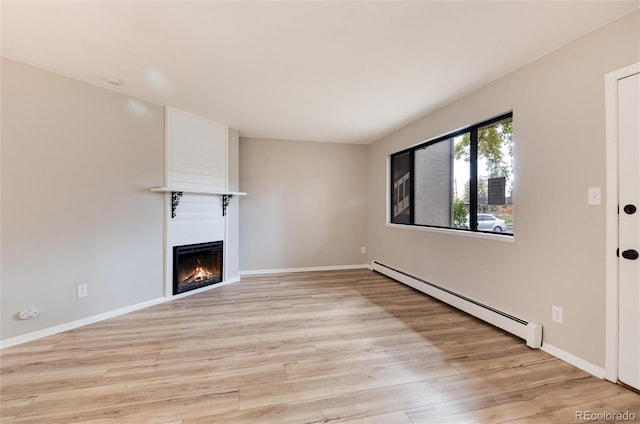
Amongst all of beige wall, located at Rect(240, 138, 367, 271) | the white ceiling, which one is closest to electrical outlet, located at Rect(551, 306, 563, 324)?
the white ceiling

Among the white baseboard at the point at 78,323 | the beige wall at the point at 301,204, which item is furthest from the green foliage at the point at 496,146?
the white baseboard at the point at 78,323

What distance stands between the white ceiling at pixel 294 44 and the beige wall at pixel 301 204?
5.86 feet

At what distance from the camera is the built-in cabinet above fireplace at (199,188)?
11.2 ft

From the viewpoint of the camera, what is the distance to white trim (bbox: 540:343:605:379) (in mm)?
1825

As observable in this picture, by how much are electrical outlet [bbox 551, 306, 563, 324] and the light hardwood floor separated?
0.30m

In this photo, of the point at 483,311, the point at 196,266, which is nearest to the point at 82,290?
the point at 196,266

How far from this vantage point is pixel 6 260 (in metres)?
2.22

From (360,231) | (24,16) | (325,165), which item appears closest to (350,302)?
(360,231)

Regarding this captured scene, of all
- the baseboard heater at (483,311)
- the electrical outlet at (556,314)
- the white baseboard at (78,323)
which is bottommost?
the white baseboard at (78,323)

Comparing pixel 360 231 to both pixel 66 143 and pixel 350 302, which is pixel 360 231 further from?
pixel 66 143

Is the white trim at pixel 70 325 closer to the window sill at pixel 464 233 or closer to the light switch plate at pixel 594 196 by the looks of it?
the window sill at pixel 464 233

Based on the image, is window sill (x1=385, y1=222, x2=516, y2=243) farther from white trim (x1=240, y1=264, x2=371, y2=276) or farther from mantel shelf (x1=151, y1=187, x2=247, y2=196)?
mantel shelf (x1=151, y1=187, x2=247, y2=196)

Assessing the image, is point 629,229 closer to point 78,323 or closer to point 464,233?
point 464,233

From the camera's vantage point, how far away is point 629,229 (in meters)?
1.69
